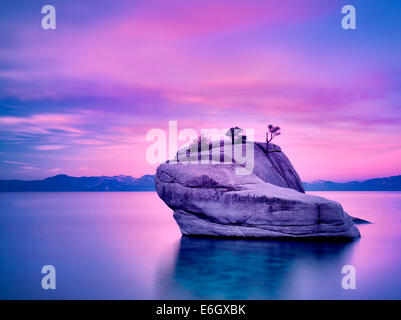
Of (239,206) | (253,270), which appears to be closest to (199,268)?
(253,270)

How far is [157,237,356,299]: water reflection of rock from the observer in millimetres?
12336

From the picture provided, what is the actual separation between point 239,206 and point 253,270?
545 centimetres

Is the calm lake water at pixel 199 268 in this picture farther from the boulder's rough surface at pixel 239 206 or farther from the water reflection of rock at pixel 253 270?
the boulder's rough surface at pixel 239 206

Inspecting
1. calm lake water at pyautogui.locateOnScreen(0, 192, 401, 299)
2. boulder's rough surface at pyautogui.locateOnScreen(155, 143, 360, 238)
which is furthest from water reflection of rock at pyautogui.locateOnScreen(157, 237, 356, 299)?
boulder's rough surface at pyautogui.locateOnScreen(155, 143, 360, 238)

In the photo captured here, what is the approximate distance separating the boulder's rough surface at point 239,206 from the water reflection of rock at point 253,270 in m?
0.71

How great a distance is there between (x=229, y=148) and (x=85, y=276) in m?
11.4

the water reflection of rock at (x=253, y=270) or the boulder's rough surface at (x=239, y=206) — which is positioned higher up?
the boulder's rough surface at (x=239, y=206)

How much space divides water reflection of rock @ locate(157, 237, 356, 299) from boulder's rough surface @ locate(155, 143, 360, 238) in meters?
0.71

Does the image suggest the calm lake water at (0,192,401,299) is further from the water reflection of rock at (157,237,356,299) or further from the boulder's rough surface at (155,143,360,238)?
the boulder's rough surface at (155,143,360,238)

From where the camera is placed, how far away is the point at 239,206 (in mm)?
19891

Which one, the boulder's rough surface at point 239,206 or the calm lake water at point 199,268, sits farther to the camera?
the boulder's rough surface at point 239,206

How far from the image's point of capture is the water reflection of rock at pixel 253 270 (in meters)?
12.3

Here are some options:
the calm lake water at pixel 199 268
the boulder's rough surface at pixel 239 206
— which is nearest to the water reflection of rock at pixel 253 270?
the calm lake water at pixel 199 268
